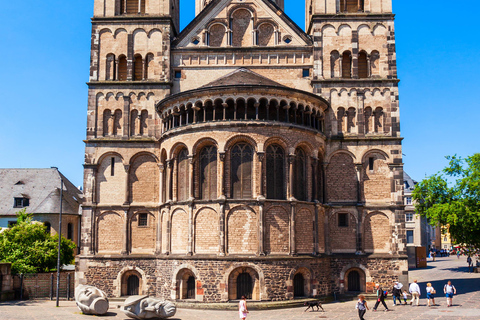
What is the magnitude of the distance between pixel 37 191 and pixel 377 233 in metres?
38.6

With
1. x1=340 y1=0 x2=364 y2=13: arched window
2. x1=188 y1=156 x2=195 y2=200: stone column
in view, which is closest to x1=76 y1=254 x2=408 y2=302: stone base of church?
x1=188 y1=156 x2=195 y2=200: stone column

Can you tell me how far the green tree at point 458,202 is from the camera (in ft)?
130

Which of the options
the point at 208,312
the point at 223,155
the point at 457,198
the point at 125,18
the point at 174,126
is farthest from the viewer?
the point at 457,198

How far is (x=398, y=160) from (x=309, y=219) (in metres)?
7.51

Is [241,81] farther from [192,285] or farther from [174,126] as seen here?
[192,285]

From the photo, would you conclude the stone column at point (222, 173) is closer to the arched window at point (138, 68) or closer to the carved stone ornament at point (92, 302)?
the carved stone ornament at point (92, 302)

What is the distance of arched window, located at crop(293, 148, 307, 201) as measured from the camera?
29802 millimetres

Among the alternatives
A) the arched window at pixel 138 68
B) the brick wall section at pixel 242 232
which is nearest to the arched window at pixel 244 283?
the brick wall section at pixel 242 232

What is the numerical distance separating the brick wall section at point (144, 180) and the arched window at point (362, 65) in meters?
15.1

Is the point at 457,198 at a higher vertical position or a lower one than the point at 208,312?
higher

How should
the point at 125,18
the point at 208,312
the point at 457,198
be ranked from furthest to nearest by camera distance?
the point at 457,198 < the point at 125,18 < the point at 208,312

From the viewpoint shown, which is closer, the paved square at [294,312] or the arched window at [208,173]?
the paved square at [294,312]

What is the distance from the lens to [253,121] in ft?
95.1

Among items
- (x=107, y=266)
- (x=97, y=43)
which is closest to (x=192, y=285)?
(x=107, y=266)
